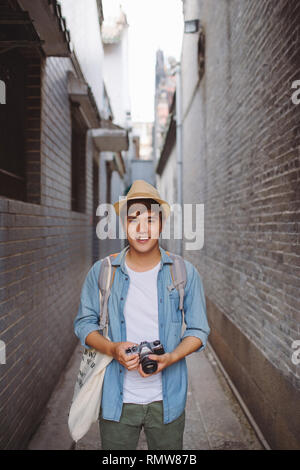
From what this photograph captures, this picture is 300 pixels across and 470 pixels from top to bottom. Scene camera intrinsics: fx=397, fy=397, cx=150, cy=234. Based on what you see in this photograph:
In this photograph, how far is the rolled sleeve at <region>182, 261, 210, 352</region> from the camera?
2.03 metres

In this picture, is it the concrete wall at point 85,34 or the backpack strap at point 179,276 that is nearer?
the backpack strap at point 179,276

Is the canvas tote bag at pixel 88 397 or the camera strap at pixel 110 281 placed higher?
the camera strap at pixel 110 281

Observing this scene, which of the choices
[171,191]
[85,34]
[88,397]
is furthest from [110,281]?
[171,191]

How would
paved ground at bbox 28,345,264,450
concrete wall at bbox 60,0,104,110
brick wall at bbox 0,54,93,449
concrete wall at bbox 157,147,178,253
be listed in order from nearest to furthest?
brick wall at bbox 0,54,93,449, paved ground at bbox 28,345,264,450, concrete wall at bbox 60,0,104,110, concrete wall at bbox 157,147,178,253

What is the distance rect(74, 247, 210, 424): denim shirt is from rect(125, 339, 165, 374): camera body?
0.14m

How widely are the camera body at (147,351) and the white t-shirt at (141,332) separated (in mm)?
139

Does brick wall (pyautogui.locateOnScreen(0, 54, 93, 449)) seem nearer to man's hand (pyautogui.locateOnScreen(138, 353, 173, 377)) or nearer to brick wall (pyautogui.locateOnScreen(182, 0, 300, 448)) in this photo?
man's hand (pyautogui.locateOnScreen(138, 353, 173, 377))

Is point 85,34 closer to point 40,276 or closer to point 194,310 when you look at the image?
point 40,276

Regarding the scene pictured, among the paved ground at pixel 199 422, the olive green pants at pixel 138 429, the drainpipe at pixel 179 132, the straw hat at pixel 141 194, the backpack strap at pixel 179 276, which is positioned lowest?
the paved ground at pixel 199 422

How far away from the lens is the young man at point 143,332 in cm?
198

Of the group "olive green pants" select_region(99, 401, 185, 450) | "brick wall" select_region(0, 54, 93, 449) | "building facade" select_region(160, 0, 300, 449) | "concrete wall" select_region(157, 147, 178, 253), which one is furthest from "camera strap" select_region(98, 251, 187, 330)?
"concrete wall" select_region(157, 147, 178, 253)

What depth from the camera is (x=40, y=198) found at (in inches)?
162

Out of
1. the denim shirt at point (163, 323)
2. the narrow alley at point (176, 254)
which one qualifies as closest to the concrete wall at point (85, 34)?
the narrow alley at point (176, 254)

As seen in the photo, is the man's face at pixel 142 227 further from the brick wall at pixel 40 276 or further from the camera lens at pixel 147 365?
the brick wall at pixel 40 276
